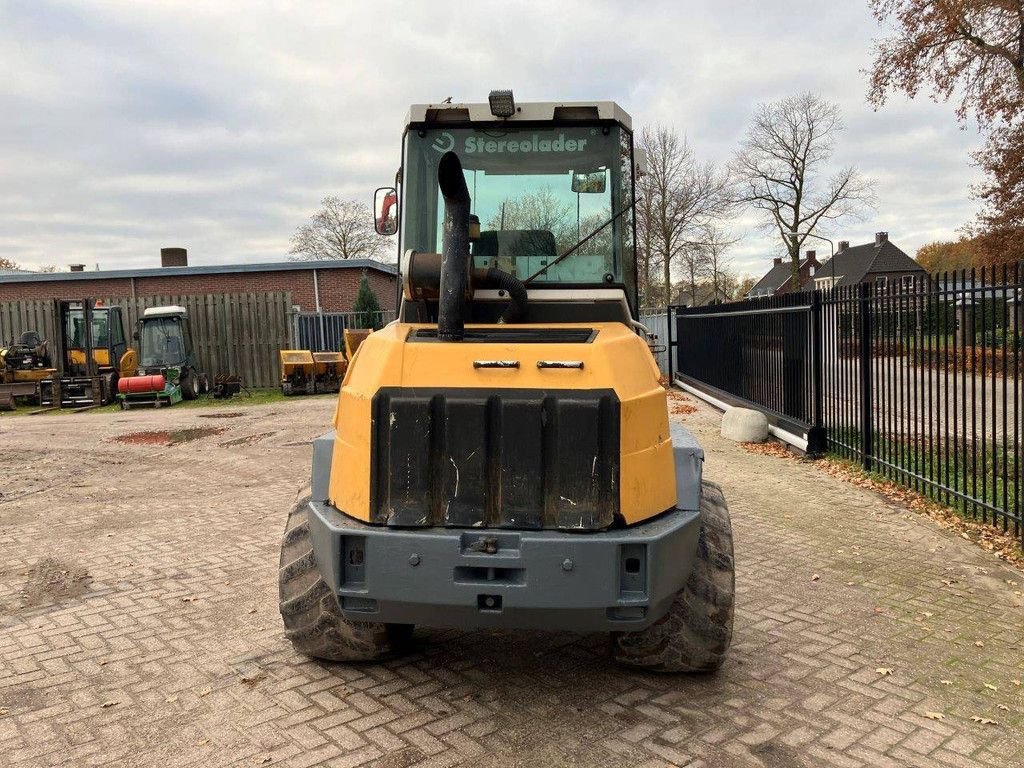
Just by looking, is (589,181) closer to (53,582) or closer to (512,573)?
(512,573)

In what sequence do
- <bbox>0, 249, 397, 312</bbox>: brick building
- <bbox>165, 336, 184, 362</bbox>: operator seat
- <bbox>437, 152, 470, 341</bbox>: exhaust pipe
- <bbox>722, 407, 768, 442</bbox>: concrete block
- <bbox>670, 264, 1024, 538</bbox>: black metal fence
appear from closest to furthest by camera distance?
<bbox>437, 152, 470, 341</bbox>: exhaust pipe < <bbox>670, 264, 1024, 538</bbox>: black metal fence < <bbox>722, 407, 768, 442</bbox>: concrete block < <bbox>165, 336, 184, 362</bbox>: operator seat < <bbox>0, 249, 397, 312</bbox>: brick building

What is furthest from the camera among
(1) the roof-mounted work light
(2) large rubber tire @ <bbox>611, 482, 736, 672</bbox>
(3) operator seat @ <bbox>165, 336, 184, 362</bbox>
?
(3) operator seat @ <bbox>165, 336, 184, 362</bbox>

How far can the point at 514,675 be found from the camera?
4102mm

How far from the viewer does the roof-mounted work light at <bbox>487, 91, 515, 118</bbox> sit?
177 inches

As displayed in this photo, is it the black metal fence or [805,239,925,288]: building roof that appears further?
[805,239,925,288]: building roof

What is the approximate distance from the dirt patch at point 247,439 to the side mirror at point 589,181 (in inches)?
382

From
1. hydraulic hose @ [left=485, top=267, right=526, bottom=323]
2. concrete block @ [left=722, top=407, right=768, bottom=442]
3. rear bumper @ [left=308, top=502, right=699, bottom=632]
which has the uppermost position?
hydraulic hose @ [left=485, top=267, right=526, bottom=323]

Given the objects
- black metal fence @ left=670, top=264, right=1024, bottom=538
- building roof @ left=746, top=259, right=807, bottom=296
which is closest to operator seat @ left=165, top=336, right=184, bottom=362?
black metal fence @ left=670, top=264, right=1024, bottom=538

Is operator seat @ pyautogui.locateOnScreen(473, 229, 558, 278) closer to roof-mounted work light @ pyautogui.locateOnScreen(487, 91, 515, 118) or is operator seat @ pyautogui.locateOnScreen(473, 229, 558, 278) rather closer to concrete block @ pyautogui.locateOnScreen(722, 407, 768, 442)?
roof-mounted work light @ pyautogui.locateOnScreen(487, 91, 515, 118)

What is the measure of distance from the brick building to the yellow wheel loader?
2785 centimetres

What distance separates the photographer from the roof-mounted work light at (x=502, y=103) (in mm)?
4508

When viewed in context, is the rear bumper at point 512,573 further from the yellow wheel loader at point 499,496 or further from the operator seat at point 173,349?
the operator seat at point 173,349

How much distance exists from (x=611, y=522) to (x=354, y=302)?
2797 centimetres

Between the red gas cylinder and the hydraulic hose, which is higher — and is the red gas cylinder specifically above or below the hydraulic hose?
below
